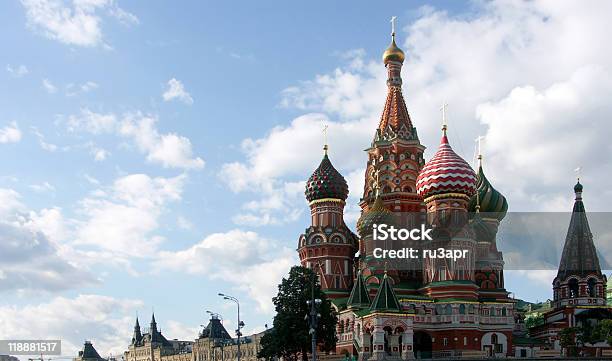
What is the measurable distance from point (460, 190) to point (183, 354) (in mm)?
86907

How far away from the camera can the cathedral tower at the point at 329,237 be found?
83.6 meters

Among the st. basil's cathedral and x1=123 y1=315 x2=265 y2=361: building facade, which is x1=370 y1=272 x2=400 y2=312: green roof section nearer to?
the st. basil's cathedral

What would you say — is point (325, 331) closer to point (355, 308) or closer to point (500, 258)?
point (355, 308)

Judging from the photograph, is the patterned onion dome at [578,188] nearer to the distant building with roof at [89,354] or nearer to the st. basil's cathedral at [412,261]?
the st. basil's cathedral at [412,261]

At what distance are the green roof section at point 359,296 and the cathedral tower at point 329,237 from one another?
20.1 ft

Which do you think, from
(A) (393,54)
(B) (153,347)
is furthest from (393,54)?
(B) (153,347)

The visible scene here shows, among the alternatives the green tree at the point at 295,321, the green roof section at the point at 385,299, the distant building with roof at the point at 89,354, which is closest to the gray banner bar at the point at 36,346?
the green tree at the point at 295,321

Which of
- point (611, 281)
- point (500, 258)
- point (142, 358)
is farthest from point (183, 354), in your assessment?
point (500, 258)

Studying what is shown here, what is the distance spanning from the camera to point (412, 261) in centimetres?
8169

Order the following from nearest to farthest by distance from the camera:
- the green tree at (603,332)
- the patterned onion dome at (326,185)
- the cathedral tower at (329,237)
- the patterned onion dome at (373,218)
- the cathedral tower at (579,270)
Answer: the green tree at (603,332), the patterned onion dome at (373,218), the cathedral tower at (329,237), the patterned onion dome at (326,185), the cathedral tower at (579,270)

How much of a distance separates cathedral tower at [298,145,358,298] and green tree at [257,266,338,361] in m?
14.4

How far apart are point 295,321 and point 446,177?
23.9m

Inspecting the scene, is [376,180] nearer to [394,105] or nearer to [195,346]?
[394,105]

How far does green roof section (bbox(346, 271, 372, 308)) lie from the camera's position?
75.9m
